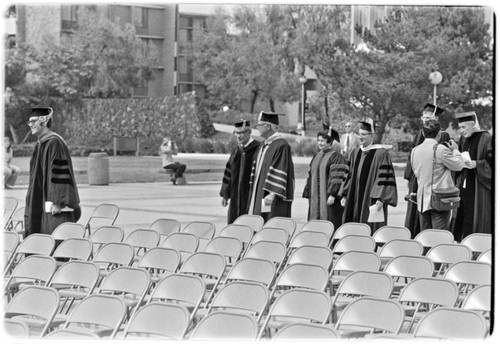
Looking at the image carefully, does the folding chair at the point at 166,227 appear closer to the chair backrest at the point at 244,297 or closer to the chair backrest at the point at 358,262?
the chair backrest at the point at 358,262

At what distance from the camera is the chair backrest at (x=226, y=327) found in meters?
4.67

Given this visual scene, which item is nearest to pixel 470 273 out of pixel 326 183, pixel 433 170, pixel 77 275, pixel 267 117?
pixel 77 275

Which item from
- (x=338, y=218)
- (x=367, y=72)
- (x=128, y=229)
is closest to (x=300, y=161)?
(x=367, y=72)

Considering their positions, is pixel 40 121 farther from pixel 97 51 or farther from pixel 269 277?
pixel 97 51

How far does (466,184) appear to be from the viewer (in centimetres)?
970

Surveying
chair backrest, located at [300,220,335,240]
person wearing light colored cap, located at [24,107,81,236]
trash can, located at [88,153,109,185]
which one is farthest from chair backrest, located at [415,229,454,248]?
trash can, located at [88,153,109,185]

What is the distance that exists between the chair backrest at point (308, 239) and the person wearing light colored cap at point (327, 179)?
2.43 m

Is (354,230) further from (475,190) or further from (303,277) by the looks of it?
(303,277)

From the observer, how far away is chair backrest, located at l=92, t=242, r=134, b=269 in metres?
7.09

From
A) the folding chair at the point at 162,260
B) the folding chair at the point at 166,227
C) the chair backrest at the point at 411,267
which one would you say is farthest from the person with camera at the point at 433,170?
the folding chair at the point at 162,260

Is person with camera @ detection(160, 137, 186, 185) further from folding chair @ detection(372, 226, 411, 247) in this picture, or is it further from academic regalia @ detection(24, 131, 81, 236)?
folding chair @ detection(372, 226, 411, 247)

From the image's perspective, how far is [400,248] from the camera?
24.0 feet

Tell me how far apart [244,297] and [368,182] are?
4848mm

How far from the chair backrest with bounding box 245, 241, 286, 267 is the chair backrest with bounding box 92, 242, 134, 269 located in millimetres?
868
